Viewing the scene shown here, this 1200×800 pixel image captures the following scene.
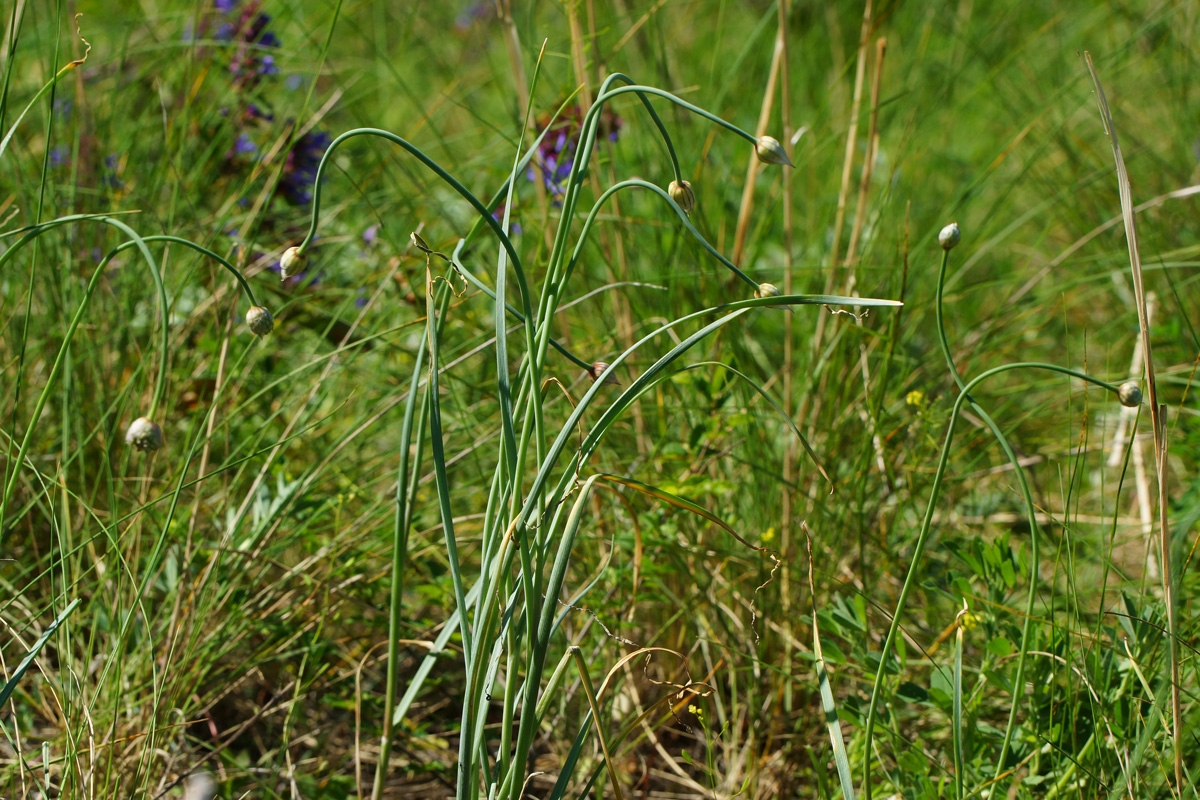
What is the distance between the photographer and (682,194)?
0.76 metres

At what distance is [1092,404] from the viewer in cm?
147

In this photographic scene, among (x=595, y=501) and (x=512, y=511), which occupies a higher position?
(x=512, y=511)

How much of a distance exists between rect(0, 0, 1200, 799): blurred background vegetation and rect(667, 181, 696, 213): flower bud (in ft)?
0.76

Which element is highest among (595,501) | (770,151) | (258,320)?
(770,151)

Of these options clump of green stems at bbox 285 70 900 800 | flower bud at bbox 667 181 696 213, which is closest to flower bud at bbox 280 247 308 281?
clump of green stems at bbox 285 70 900 800

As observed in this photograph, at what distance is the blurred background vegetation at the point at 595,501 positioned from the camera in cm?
89

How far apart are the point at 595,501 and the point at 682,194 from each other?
0.51m

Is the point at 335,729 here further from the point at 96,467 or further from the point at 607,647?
the point at 96,467

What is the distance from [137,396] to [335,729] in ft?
1.59

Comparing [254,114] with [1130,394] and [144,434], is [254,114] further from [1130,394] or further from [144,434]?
[1130,394]

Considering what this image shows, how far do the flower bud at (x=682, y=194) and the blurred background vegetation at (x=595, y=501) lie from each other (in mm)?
232

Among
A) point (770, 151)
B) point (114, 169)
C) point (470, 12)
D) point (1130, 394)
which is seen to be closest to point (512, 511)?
point (770, 151)

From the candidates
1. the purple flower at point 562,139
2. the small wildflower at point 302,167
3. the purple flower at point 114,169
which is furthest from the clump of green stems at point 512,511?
the purple flower at point 114,169

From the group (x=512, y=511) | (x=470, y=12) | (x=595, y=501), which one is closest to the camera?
(x=512, y=511)
